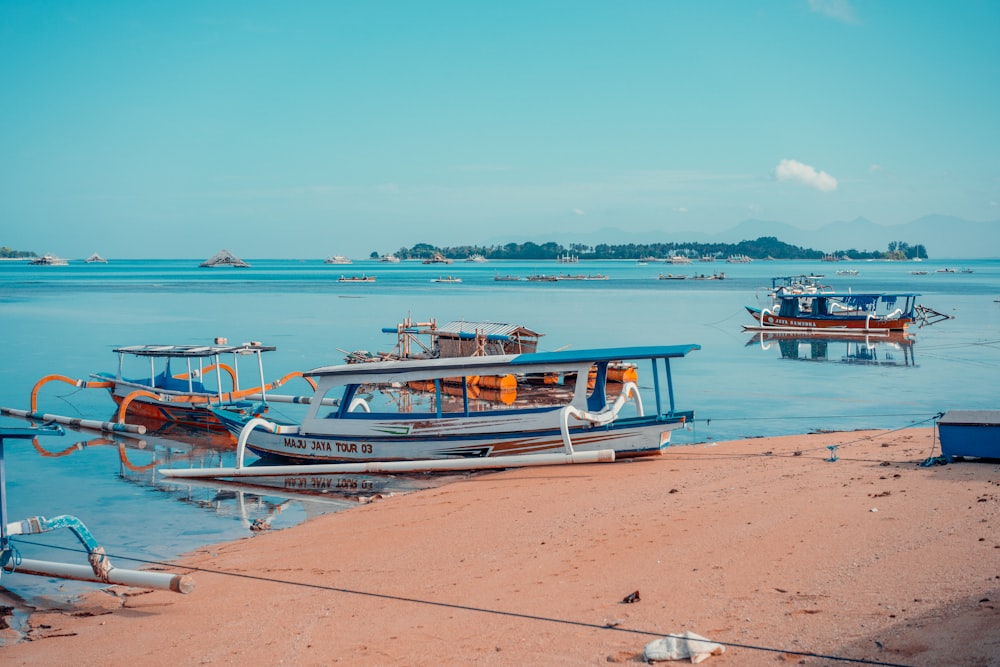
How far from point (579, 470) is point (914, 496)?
5.79 metres

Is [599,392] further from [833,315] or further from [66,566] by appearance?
[833,315]

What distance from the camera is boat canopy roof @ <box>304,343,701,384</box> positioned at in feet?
53.0

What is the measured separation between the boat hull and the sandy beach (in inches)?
105

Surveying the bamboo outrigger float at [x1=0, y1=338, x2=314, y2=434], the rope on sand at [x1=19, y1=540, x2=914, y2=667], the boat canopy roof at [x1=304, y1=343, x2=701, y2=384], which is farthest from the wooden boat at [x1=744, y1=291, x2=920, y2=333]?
the rope on sand at [x1=19, y1=540, x2=914, y2=667]

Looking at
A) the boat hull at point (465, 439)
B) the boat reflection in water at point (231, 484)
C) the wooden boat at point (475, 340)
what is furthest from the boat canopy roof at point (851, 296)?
the boat reflection in water at point (231, 484)

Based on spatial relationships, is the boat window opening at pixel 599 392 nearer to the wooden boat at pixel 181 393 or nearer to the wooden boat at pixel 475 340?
the wooden boat at pixel 181 393

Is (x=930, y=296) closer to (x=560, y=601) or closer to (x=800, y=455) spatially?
(x=800, y=455)

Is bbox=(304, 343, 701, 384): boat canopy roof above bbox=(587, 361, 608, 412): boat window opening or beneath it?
above

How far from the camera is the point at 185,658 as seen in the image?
7508 mm

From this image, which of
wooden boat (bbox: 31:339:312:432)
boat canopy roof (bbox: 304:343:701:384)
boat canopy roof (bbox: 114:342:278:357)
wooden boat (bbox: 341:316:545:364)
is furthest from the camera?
wooden boat (bbox: 341:316:545:364)

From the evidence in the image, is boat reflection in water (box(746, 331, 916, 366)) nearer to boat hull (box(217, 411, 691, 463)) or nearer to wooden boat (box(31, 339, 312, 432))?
boat hull (box(217, 411, 691, 463))

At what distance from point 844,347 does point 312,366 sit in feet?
83.1

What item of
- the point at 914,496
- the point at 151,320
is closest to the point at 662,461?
the point at 914,496

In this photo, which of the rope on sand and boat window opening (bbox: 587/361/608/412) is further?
boat window opening (bbox: 587/361/608/412)
